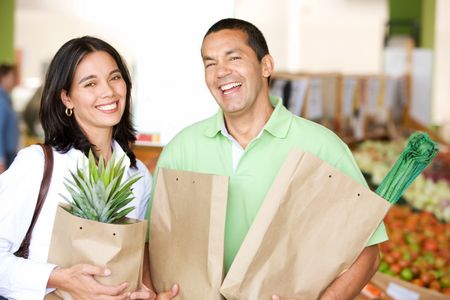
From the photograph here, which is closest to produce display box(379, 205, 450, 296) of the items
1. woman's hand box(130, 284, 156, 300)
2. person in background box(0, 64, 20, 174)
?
woman's hand box(130, 284, 156, 300)

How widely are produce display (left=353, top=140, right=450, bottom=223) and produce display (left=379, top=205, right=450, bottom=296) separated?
38 cm

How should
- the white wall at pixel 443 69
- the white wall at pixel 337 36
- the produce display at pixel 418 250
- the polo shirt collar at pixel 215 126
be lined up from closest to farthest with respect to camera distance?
the polo shirt collar at pixel 215 126, the produce display at pixel 418 250, the white wall at pixel 443 69, the white wall at pixel 337 36

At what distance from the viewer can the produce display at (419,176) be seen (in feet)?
19.1

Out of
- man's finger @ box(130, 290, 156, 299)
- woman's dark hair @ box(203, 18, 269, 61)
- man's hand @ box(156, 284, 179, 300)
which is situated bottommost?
man's hand @ box(156, 284, 179, 300)

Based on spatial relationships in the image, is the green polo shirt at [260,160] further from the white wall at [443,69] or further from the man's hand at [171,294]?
the white wall at [443,69]

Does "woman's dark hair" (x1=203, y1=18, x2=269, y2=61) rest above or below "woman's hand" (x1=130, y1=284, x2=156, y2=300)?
above

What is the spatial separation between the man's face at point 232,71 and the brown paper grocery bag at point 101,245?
0.57 metres

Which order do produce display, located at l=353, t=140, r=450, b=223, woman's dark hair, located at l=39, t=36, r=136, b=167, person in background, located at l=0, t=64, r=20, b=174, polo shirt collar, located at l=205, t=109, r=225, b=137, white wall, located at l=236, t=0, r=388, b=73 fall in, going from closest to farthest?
1. woman's dark hair, located at l=39, t=36, r=136, b=167
2. polo shirt collar, located at l=205, t=109, r=225, b=137
3. produce display, located at l=353, t=140, r=450, b=223
4. person in background, located at l=0, t=64, r=20, b=174
5. white wall, located at l=236, t=0, r=388, b=73

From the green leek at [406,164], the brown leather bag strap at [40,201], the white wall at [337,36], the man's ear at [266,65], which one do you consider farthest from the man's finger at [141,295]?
the white wall at [337,36]

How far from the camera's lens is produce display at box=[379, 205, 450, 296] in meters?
4.19

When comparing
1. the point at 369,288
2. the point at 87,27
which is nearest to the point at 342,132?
the point at 369,288

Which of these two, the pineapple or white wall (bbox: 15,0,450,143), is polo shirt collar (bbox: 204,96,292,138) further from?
white wall (bbox: 15,0,450,143)

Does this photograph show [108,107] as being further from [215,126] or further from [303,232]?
[303,232]

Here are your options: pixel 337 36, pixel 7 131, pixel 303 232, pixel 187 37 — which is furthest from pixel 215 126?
pixel 337 36
